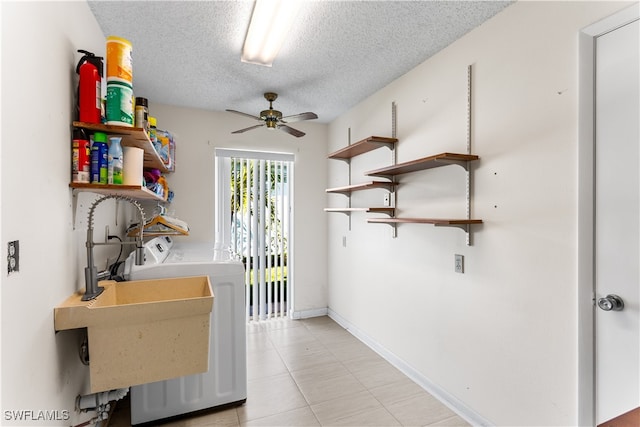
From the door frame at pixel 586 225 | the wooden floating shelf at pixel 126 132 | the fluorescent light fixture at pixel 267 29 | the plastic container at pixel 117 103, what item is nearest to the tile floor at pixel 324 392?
the door frame at pixel 586 225

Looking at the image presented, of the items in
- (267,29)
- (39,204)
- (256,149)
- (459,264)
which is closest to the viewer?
(39,204)

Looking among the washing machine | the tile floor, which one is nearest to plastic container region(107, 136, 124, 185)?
the washing machine

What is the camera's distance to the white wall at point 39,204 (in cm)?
95

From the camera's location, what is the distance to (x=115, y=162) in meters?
1.46

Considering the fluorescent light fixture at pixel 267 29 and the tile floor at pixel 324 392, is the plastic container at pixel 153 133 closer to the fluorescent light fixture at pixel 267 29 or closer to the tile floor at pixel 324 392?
the fluorescent light fixture at pixel 267 29

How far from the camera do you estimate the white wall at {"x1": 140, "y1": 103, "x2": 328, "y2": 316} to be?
→ 335 cm

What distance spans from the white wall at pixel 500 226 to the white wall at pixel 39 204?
2173 mm

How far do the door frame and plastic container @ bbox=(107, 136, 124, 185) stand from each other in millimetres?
2157

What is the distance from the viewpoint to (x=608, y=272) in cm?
135

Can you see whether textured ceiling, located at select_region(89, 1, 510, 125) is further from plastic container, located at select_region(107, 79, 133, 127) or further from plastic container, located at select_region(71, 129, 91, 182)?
plastic container, located at select_region(71, 129, 91, 182)

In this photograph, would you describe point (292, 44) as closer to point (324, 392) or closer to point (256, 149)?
point (256, 149)

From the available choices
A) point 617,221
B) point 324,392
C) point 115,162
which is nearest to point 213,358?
point 324,392

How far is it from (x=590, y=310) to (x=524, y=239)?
0.42 metres

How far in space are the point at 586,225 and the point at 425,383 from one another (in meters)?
1.61
